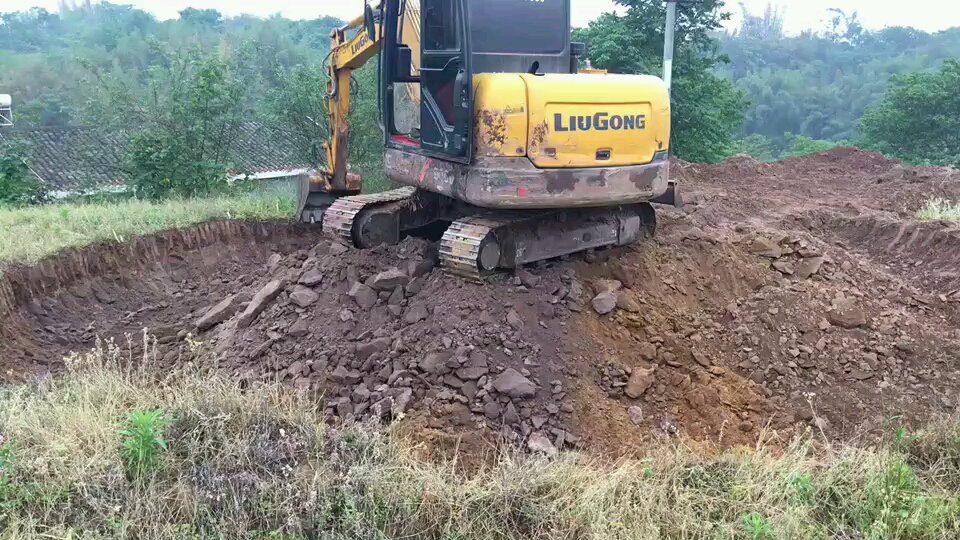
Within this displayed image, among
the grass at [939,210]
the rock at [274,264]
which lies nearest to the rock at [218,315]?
the rock at [274,264]

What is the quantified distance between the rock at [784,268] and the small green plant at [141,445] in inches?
198

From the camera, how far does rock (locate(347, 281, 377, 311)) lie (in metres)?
5.72

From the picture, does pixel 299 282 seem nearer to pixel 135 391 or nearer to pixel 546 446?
pixel 135 391

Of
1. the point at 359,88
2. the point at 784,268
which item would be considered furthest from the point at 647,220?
the point at 359,88

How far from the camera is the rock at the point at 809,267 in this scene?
6.66 m

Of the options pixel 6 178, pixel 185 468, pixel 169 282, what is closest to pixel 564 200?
pixel 185 468

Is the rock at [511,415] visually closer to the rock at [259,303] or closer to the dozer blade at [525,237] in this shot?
the dozer blade at [525,237]

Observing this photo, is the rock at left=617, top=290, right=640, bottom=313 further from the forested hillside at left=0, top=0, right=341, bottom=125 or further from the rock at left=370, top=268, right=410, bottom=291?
the forested hillside at left=0, top=0, right=341, bottom=125

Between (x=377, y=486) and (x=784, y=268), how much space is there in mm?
4334

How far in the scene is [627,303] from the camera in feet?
18.9

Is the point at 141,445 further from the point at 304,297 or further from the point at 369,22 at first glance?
the point at 369,22

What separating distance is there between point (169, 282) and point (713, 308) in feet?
18.0

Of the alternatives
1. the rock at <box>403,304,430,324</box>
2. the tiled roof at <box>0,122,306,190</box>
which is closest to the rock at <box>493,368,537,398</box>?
the rock at <box>403,304,430,324</box>

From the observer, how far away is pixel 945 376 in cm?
575
